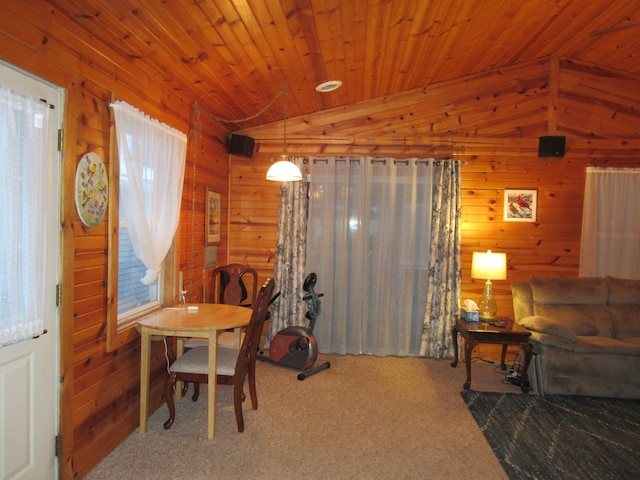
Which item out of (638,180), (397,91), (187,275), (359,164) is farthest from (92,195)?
(638,180)

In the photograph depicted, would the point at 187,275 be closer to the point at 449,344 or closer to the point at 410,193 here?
the point at 410,193

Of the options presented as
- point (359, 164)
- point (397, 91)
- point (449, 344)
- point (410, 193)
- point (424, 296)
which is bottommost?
point (449, 344)

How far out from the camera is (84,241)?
93.7 inches

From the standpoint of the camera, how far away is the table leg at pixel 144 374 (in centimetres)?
290

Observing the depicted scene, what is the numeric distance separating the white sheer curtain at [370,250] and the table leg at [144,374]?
2268 millimetres

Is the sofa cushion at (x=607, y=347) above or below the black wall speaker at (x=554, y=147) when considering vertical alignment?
below

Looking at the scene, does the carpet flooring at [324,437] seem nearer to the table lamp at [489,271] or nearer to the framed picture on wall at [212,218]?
the table lamp at [489,271]

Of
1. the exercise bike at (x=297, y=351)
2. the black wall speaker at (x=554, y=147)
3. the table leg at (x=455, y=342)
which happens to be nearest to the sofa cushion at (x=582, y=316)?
the table leg at (x=455, y=342)

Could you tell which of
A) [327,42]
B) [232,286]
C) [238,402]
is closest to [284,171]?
[327,42]

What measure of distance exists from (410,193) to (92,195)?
132 inches

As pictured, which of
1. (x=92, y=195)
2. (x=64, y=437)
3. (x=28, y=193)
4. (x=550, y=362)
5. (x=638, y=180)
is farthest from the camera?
(x=638, y=180)

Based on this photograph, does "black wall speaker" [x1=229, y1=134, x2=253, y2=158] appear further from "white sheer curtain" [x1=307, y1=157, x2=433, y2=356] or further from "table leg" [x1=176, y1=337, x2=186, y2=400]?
"table leg" [x1=176, y1=337, x2=186, y2=400]

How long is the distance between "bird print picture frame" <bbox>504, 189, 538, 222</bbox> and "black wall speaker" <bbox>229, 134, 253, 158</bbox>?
2.96 m

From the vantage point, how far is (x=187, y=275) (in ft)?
12.6
